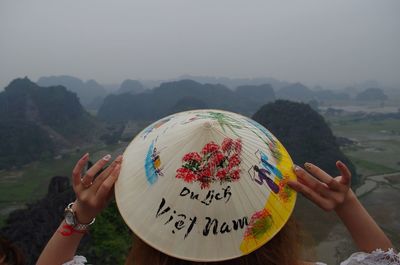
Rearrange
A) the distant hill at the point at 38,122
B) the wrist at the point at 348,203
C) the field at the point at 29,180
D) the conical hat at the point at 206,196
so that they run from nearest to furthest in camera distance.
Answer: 1. the conical hat at the point at 206,196
2. the wrist at the point at 348,203
3. the field at the point at 29,180
4. the distant hill at the point at 38,122

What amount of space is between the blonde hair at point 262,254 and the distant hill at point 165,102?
7619 cm

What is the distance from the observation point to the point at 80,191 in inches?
62.7

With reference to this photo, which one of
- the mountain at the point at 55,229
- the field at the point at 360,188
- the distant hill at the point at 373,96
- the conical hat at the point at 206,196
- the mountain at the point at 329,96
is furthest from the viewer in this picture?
the mountain at the point at 329,96

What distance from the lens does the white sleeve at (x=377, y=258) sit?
1.53 meters

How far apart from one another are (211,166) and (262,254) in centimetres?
44

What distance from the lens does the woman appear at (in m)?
1.45

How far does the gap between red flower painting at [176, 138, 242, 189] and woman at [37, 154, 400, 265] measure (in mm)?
291

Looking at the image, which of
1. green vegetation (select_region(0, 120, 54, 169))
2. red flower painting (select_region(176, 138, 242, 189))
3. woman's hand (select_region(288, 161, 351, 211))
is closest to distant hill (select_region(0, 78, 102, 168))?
green vegetation (select_region(0, 120, 54, 169))

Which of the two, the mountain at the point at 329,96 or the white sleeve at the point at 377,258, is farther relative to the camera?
the mountain at the point at 329,96

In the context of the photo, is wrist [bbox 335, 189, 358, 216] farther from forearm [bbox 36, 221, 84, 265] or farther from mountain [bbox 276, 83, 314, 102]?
mountain [bbox 276, 83, 314, 102]

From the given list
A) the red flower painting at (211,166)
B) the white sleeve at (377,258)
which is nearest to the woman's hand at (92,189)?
the red flower painting at (211,166)

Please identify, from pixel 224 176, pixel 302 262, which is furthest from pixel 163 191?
pixel 302 262

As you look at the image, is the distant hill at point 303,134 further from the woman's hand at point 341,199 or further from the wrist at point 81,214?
the wrist at point 81,214

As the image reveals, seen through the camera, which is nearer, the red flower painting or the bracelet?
the red flower painting
